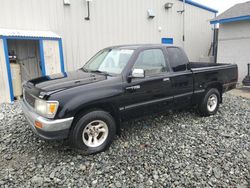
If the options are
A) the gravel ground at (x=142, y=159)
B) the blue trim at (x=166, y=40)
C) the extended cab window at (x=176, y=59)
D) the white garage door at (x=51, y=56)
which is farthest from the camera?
the blue trim at (x=166, y=40)

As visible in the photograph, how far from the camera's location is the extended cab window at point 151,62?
3.78 metres

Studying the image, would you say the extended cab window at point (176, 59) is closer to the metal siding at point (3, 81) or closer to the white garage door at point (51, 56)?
the white garage door at point (51, 56)

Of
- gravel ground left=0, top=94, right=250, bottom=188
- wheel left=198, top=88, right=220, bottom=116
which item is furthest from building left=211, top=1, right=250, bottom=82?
gravel ground left=0, top=94, right=250, bottom=188

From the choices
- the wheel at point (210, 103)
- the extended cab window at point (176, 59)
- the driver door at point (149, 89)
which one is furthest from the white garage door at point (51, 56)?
the wheel at point (210, 103)

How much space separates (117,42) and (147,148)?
6809 millimetres

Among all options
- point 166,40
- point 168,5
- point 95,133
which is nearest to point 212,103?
point 95,133

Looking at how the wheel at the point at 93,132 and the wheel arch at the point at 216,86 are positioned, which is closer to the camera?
the wheel at the point at 93,132

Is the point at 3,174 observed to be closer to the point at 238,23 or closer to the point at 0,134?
the point at 0,134

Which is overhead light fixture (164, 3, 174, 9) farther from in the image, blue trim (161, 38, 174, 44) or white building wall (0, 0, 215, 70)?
blue trim (161, 38, 174, 44)

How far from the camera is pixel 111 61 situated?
3.95 meters

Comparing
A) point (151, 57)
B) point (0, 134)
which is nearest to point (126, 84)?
point (151, 57)

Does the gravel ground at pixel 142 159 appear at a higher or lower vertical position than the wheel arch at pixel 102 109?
lower

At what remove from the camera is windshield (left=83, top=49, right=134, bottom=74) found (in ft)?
12.1

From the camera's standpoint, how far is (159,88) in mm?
3871
